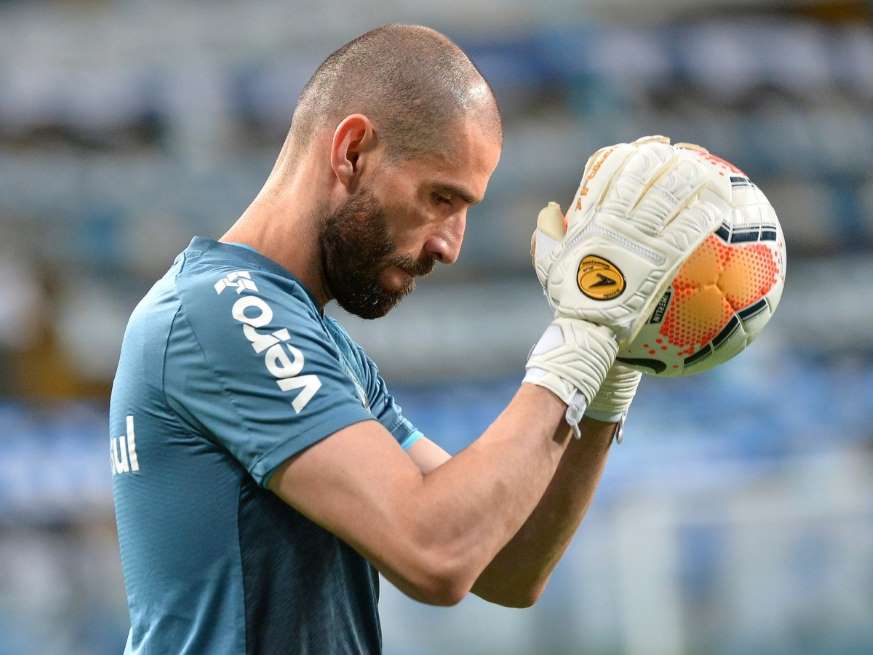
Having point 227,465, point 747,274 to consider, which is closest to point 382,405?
point 227,465

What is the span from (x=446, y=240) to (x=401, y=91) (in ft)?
1.03

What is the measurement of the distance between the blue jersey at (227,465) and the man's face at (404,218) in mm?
232


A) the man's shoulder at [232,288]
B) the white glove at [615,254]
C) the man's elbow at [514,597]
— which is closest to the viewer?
the man's shoulder at [232,288]

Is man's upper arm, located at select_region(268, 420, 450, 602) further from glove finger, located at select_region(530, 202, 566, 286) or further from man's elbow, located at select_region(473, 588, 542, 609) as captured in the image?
man's elbow, located at select_region(473, 588, 542, 609)

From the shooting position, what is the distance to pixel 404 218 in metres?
2.54

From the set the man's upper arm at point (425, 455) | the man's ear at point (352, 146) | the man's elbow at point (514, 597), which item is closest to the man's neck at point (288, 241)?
the man's ear at point (352, 146)

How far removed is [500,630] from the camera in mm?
7129

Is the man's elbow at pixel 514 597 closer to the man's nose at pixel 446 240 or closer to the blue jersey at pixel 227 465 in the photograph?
the blue jersey at pixel 227 465

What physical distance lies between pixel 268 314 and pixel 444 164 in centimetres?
49

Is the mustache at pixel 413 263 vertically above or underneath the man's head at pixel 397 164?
underneath

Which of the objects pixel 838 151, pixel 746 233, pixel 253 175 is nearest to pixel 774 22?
pixel 838 151

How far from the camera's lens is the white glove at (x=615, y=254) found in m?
2.42

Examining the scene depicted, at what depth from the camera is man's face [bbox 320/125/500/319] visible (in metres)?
2.53

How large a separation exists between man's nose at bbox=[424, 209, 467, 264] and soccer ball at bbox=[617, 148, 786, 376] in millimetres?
401
